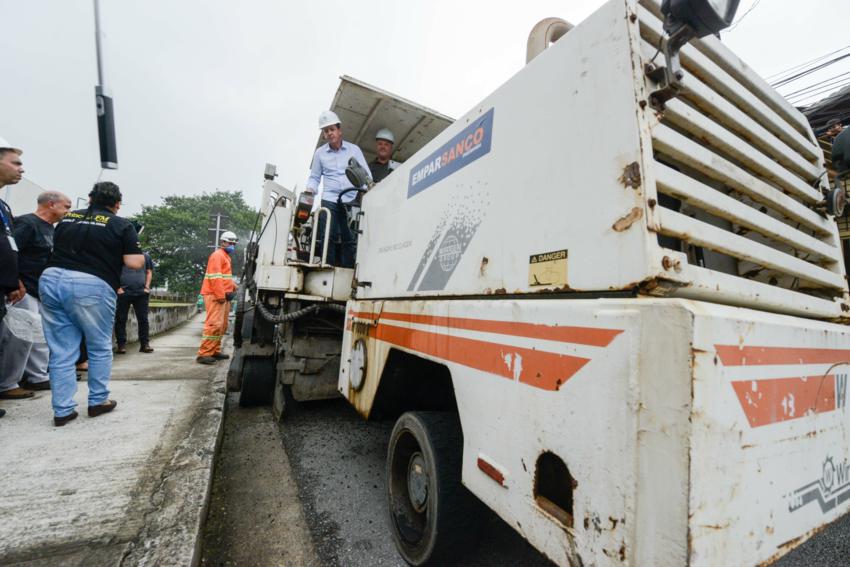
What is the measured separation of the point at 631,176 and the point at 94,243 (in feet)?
11.5

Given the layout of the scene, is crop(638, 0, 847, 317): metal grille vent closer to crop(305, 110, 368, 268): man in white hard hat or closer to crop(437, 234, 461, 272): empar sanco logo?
crop(437, 234, 461, 272): empar sanco logo

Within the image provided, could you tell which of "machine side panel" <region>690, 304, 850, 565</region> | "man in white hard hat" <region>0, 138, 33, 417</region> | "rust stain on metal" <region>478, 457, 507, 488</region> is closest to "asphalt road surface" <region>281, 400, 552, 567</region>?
"rust stain on metal" <region>478, 457, 507, 488</region>

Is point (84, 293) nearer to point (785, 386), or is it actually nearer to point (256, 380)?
point (256, 380)

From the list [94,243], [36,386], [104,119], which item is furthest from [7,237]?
[36,386]

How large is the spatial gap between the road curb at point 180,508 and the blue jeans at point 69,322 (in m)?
0.94

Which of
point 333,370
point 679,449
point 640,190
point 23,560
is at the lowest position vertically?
point 23,560

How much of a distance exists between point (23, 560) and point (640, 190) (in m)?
2.48

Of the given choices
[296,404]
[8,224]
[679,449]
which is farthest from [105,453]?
[679,449]

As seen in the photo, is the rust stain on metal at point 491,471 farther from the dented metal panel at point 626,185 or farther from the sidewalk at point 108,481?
the sidewalk at point 108,481

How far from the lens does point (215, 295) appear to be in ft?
17.6

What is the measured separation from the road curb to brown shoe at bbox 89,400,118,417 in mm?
815

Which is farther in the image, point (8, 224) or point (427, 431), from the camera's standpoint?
point (8, 224)

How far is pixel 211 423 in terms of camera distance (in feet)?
9.21

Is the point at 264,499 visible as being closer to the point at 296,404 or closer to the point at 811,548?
the point at 296,404
